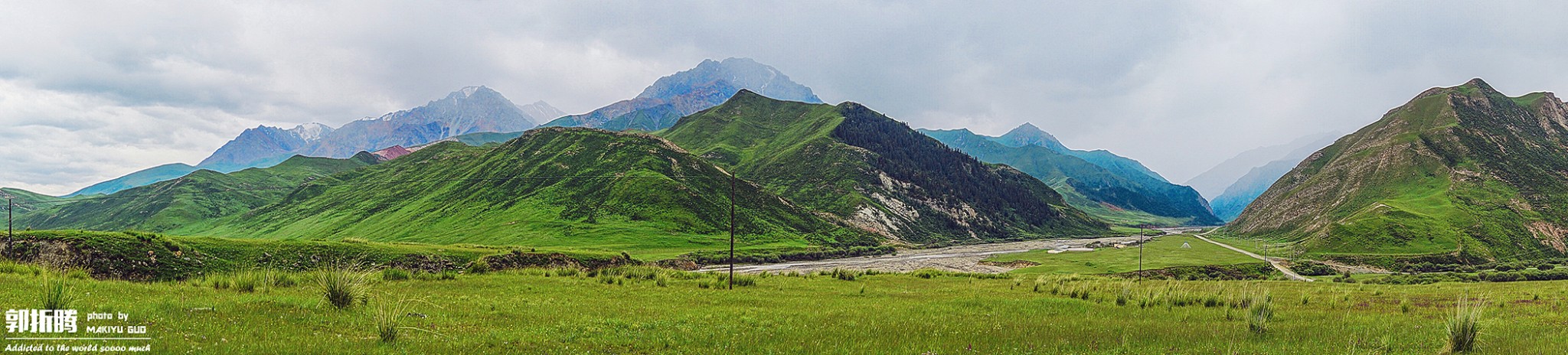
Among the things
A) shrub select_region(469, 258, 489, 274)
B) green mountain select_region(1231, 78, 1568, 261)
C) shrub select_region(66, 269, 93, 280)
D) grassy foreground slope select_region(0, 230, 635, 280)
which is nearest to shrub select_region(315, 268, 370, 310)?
grassy foreground slope select_region(0, 230, 635, 280)

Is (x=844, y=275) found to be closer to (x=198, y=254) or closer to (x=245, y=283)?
(x=245, y=283)

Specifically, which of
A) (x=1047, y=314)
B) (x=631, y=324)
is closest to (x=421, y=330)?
(x=631, y=324)

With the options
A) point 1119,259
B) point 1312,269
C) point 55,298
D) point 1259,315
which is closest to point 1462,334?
point 1259,315

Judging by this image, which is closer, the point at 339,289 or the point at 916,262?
the point at 339,289

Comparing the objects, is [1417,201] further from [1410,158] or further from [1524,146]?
[1524,146]

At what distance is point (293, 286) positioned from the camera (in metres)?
22.5

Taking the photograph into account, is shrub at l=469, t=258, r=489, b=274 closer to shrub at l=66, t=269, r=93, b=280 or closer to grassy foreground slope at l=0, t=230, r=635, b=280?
grassy foreground slope at l=0, t=230, r=635, b=280

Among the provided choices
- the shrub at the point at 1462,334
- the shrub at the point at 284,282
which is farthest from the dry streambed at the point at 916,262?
the shrub at the point at 1462,334

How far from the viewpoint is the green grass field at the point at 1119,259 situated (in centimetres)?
10338

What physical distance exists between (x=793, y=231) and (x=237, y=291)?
14564 centimetres

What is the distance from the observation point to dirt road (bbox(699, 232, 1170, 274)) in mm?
105094

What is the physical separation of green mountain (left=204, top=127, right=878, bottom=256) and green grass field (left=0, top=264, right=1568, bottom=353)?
300ft

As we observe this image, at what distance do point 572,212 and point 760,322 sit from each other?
139 m

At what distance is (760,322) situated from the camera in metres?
18.7
